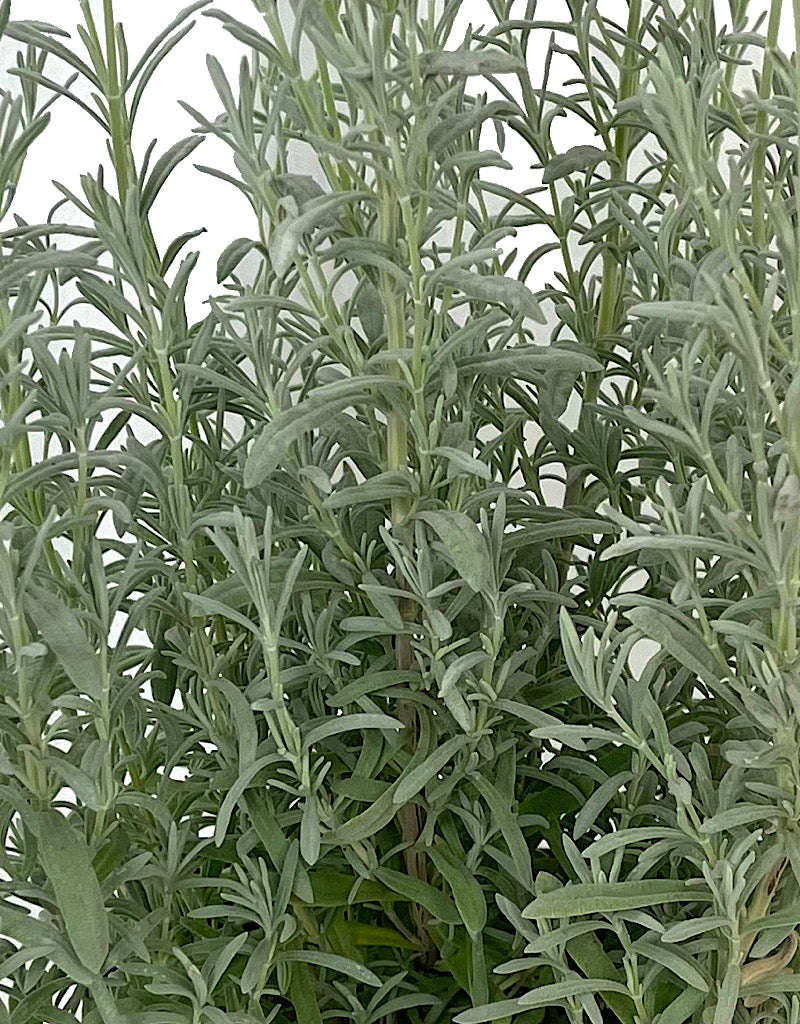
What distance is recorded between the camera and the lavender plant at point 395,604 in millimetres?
367

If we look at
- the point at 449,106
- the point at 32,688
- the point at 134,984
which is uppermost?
the point at 449,106

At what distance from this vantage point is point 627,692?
1.30ft

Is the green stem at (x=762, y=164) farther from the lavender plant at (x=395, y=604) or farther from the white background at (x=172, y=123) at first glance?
the white background at (x=172, y=123)

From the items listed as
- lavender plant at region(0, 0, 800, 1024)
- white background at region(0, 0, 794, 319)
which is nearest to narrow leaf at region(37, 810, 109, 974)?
lavender plant at region(0, 0, 800, 1024)

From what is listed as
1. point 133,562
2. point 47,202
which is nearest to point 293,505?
point 133,562

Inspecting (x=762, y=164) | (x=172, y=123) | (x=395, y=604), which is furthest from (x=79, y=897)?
(x=172, y=123)

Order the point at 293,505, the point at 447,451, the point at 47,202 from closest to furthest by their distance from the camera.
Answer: the point at 447,451, the point at 293,505, the point at 47,202

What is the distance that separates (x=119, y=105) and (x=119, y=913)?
0.29 metres

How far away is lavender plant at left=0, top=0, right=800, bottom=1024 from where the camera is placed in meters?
0.37

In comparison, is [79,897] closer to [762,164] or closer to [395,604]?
[395,604]

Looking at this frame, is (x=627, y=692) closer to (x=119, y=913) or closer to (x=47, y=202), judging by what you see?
(x=119, y=913)

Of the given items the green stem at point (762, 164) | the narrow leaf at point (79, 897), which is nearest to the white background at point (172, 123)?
the green stem at point (762, 164)

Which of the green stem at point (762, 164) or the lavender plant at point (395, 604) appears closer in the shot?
the lavender plant at point (395, 604)

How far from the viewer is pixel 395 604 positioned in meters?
0.43
